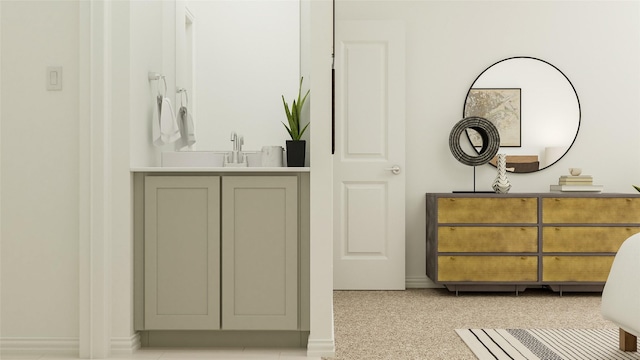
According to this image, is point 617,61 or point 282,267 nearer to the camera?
point 282,267

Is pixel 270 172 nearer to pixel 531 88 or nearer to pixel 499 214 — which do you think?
pixel 499 214

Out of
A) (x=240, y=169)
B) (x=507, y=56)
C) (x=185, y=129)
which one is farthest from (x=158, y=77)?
(x=507, y=56)

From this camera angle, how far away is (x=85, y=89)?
9.52ft

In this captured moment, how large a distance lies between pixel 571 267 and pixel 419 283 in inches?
46.3

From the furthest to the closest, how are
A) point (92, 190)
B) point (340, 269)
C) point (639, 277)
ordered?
point (340, 269), point (92, 190), point (639, 277)

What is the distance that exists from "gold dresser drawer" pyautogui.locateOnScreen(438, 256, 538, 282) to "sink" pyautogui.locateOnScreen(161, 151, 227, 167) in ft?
6.48

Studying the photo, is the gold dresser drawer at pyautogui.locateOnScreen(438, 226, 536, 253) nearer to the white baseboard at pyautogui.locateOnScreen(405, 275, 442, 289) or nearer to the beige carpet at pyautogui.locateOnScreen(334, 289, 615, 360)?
the beige carpet at pyautogui.locateOnScreen(334, 289, 615, 360)

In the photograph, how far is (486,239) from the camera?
14.5 ft

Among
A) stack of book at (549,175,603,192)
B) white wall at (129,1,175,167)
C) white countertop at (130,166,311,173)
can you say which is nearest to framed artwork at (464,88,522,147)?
stack of book at (549,175,603,192)

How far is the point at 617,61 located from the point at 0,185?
4.69 meters

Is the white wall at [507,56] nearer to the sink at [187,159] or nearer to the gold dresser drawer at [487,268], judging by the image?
the gold dresser drawer at [487,268]

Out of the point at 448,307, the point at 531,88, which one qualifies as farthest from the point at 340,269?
the point at 531,88

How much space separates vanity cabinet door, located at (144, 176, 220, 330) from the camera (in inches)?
118

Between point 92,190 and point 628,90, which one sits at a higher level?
point 628,90
